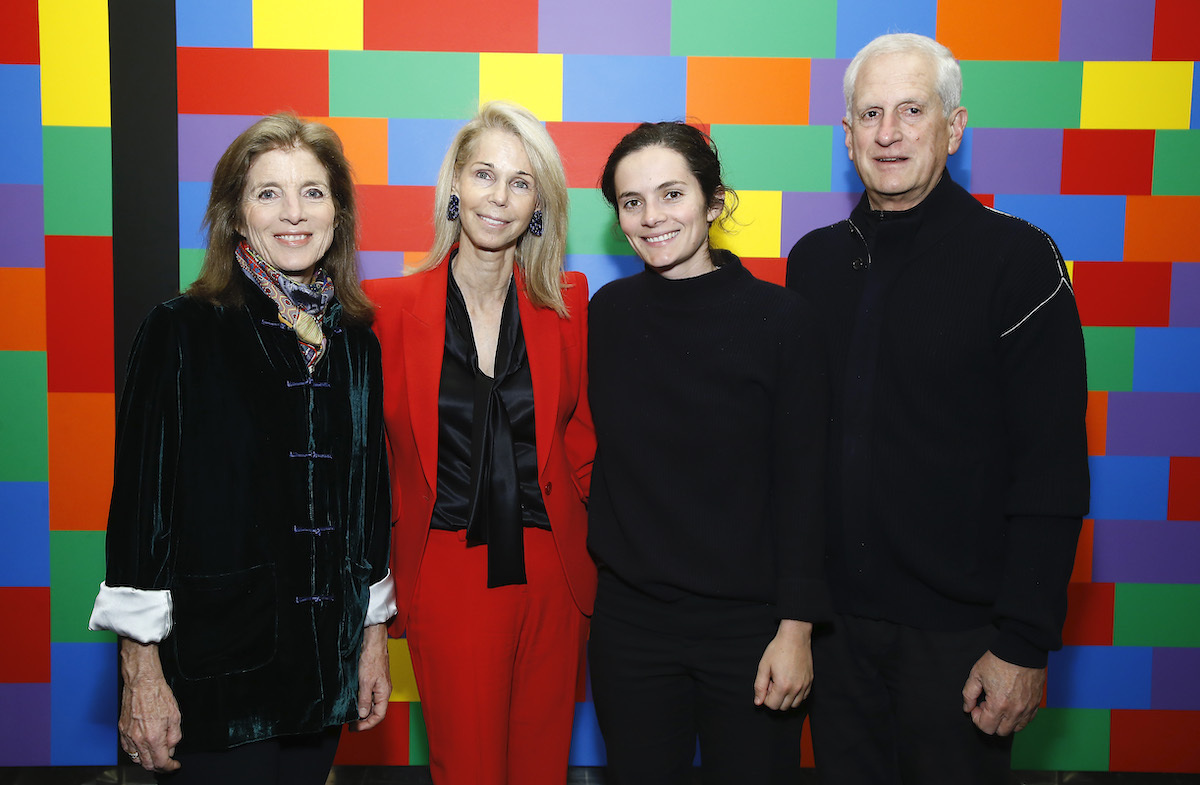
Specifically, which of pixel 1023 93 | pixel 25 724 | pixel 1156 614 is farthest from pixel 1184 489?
pixel 25 724

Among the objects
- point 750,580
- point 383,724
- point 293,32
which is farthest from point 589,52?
point 383,724

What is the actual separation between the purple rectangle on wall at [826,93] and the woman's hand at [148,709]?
8.00 ft

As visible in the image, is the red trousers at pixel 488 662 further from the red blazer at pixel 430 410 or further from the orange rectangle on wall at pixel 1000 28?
the orange rectangle on wall at pixel 1000 28

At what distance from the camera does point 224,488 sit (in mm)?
1476

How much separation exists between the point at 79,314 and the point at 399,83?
132cm

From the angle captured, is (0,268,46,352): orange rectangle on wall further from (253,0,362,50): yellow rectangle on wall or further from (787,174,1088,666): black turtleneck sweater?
(787,174,1088,666): black turtleneck sweater

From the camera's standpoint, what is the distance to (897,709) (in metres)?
1.71

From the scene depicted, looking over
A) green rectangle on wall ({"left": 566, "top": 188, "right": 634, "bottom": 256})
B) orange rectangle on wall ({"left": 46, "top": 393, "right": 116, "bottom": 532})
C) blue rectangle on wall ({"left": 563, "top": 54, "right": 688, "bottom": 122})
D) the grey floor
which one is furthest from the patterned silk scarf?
the grey floor

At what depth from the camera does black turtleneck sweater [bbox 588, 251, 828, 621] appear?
1.66 m

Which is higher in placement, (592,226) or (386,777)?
(592,226)

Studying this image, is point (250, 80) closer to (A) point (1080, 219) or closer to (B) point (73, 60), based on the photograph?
(B) point (73, 60)

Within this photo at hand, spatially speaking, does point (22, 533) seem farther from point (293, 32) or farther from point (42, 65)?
A: point (293, 32)

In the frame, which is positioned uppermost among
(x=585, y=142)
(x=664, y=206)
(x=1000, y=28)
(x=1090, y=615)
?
(x=1000, y=28)

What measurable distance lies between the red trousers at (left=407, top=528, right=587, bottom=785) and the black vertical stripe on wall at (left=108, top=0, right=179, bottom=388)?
163 cm
